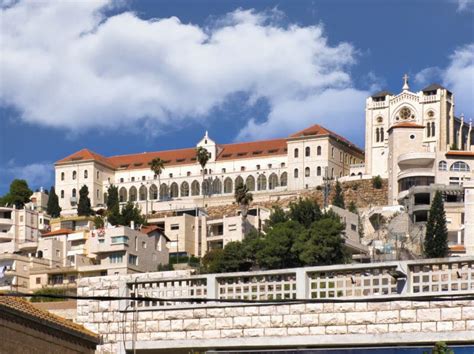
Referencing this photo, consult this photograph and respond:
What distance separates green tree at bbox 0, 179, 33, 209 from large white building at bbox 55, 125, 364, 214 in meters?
8.24

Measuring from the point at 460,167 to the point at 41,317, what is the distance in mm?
101235

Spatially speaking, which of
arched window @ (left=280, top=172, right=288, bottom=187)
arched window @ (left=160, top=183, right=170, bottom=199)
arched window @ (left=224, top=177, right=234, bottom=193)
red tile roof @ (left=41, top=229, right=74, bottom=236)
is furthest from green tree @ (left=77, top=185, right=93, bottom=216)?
arched window @ (left=280, top=172, right=288, bottom=187)

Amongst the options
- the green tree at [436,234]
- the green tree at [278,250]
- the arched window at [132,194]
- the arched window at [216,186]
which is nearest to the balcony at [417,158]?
the green tree at [436,234]

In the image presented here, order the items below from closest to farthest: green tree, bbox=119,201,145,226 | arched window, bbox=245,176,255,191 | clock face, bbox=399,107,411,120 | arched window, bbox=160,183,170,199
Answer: green tree, bbox=119,201,145,226 → clock face, bbox=399,107,411,120 → arched window, bbox=245,176,255,191 → arched window, bbox=160,183,170,199

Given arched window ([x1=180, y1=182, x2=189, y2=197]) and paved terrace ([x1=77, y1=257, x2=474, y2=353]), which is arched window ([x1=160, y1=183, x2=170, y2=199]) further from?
paved terrace ([x1=77, y1=257, x2=474, y2=353])

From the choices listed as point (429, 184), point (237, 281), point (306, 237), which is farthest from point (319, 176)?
point (237, 281)

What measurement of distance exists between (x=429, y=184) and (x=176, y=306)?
9644 centimetres

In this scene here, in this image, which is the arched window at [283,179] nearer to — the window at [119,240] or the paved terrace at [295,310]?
the window at [119,240]

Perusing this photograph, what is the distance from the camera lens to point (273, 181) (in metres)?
151

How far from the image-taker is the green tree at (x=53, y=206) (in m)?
144

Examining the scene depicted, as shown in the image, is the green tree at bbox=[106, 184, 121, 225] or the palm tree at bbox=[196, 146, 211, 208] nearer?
the green tree at bbox=[106, 184, 121, 225]

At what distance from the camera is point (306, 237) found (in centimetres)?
9094

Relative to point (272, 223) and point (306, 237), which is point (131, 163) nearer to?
point (272, 223)

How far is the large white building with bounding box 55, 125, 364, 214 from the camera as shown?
148 m
